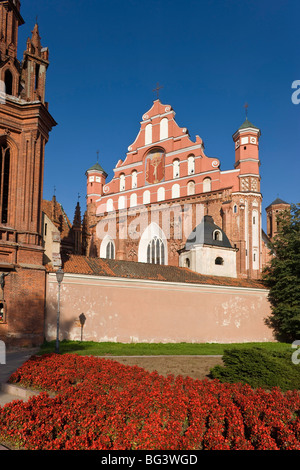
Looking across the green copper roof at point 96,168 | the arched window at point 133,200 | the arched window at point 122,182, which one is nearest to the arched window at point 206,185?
the arched window at point 133,200

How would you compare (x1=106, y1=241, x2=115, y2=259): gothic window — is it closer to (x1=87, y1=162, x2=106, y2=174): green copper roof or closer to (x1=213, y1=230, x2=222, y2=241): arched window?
(x1=87, y1=162, x2=106, y2=174): green copper roof

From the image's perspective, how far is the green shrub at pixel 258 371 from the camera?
11.3 meters

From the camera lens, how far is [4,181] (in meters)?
19.1

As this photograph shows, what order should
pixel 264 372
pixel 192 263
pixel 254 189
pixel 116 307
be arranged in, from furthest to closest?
pixel 254 189 → pixel 192 263 → pixel 116 307 → pixel 264 372

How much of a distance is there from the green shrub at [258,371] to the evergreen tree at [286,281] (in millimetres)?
14960

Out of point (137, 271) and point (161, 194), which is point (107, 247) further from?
point (137, 271)

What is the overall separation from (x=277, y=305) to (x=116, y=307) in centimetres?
1318

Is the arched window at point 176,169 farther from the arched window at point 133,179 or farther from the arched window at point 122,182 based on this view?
the arched window at point 122,182

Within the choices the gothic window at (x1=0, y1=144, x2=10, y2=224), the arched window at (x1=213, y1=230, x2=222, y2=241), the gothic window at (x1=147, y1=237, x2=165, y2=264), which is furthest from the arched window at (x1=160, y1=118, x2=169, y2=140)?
the gothic window at (x1=0, y1=144, x2=10, y2=224)

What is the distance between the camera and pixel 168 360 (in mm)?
14836

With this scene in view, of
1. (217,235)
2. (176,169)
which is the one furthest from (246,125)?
(217,235)

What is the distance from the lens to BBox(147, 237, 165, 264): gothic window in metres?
37.9
